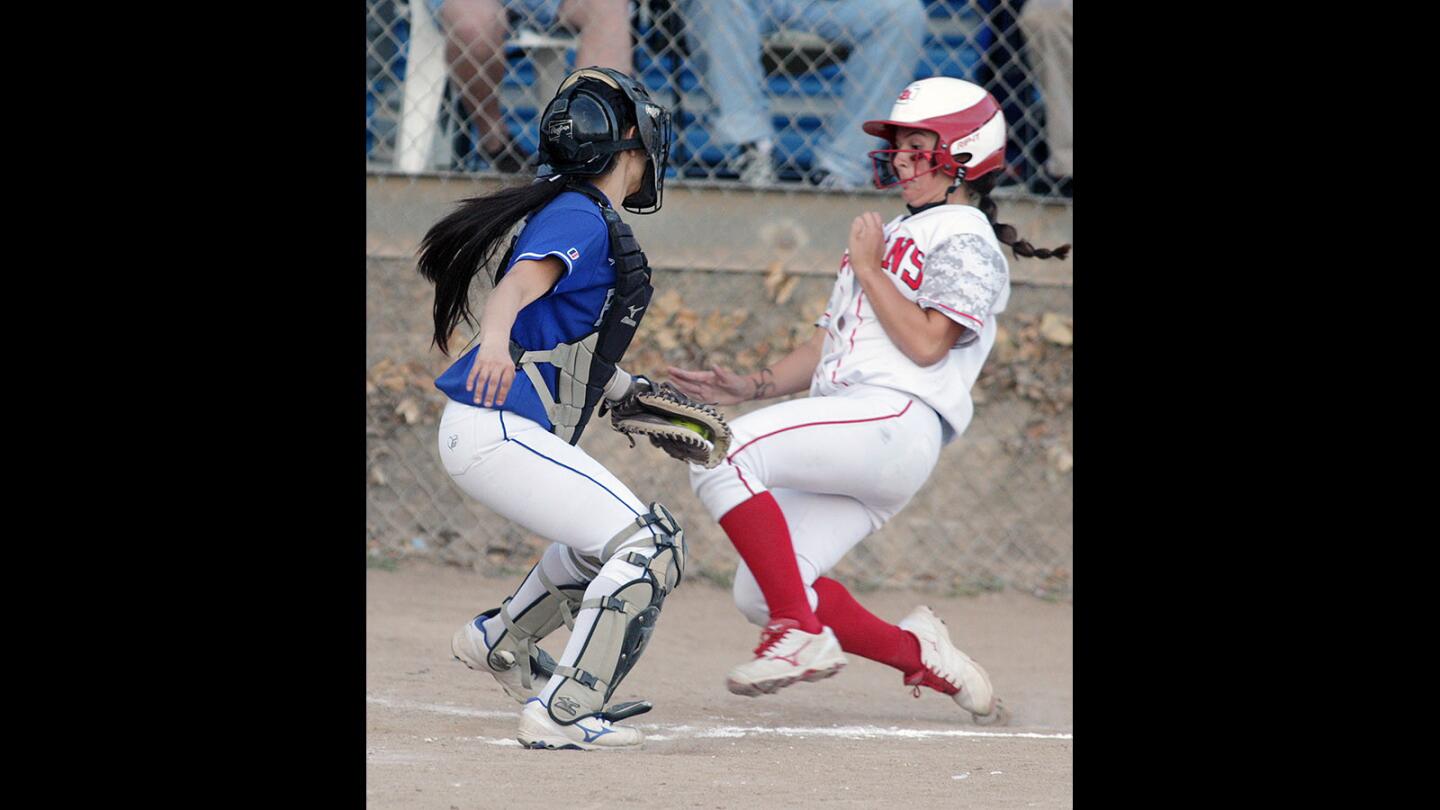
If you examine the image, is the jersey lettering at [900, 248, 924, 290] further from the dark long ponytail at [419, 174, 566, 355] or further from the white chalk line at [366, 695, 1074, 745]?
the white chalk line at [366, 695, 1074, 745]

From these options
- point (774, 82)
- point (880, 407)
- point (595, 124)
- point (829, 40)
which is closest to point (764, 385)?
point (880, 407)

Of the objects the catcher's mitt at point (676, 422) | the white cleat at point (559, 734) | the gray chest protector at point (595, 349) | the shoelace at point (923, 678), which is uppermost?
the gray chest protector at point (595, 349)

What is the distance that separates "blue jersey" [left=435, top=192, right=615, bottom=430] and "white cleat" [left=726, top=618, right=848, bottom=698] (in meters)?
0.77

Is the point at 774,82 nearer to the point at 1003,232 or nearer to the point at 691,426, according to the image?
the point at 1003,232

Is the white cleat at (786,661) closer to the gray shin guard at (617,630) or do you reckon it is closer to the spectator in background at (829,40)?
the gray shin guard at (617,630)

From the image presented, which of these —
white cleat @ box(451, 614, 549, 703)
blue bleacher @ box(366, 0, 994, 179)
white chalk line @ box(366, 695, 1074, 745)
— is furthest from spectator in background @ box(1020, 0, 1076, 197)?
white cleat @ box(451, 614, 549, 703)

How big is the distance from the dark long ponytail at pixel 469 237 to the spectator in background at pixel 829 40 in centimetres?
291

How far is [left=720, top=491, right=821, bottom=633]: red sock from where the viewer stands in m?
3.84

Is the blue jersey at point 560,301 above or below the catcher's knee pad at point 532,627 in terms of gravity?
above

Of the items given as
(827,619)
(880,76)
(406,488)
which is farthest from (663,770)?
(880,76)

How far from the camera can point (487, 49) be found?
6.50 m

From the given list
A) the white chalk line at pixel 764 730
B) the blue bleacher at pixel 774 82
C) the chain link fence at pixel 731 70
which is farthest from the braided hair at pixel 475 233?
the blue bleacher at pixel 774 82

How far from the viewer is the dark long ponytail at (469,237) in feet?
11.8

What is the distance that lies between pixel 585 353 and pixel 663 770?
99 centimetres
